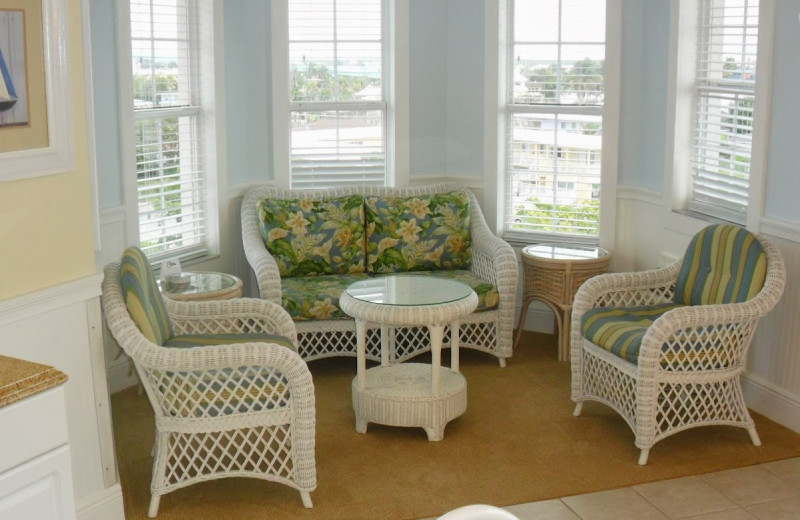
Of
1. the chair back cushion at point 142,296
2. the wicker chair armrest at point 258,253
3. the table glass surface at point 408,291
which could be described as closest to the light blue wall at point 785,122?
the table glass surface at point 408,291

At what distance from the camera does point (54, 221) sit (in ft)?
10.2

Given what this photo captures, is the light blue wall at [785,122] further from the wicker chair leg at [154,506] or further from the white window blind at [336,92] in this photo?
the wicker chair leg at [154,506]

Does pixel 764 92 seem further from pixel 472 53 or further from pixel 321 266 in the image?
pixel 321 266

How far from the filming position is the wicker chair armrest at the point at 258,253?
4832 mm

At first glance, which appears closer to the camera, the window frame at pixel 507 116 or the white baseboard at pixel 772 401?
the white baseboard at pixel 772 401

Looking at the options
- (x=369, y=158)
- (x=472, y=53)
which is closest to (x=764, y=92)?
(x=472, y=53)

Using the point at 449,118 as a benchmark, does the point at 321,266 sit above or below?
below

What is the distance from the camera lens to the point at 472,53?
583 centimetres

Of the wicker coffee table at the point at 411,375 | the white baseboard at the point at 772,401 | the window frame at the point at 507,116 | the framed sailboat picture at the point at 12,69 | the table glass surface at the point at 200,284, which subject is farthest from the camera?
the window frame at the point at 507,116

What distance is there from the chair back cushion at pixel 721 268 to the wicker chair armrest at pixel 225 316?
1.78m

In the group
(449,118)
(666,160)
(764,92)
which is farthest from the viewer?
(449,118)

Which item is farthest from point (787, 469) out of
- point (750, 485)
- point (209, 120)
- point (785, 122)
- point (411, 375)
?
point (209, 120)

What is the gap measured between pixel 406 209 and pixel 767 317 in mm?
1951

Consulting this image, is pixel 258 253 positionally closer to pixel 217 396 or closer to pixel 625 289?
pixel 217 396
